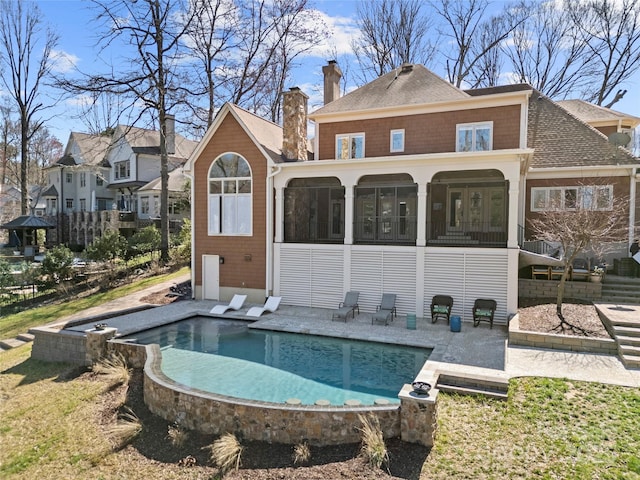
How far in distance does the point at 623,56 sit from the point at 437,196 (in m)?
18.3

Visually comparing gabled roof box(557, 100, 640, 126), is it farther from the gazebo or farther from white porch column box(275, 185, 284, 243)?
the gazebo

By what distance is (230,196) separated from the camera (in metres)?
16.8

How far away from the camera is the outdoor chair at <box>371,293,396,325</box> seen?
13012 millimetres

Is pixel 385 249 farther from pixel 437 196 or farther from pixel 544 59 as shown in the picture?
pixel 544 59

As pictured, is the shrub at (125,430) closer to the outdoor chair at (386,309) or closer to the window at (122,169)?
the outdoor chair at (386,309)

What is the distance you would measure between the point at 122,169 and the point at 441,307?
33030 mm

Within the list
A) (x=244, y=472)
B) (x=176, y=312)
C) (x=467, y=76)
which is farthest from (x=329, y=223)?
(x=467, y=76)

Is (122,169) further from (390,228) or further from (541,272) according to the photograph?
(541,272)

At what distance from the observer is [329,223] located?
20.0 meters

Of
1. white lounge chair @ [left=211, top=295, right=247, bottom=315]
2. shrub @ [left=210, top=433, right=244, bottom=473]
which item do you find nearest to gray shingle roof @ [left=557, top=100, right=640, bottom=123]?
white lounge chair @ [left=211, top=295, right=247, bottom=315]

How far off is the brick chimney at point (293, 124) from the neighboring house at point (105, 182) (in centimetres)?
1695

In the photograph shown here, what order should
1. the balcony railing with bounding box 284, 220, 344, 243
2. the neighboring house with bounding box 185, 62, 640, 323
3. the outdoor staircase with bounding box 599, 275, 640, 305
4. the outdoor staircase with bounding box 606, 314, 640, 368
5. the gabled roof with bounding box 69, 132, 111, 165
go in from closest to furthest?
1. the outdoor staircase with bounding box 606, 314, 640, 368
2. the outdoor staircase with bounding box 599, 275, 640, 305
3. the neighboring house with bounding box 185, 62, 640, 323
4. the balcony railing with bounding box 284, 220, 344, 243
5. the gabled roof with bounding box 69, 132, 111, 165

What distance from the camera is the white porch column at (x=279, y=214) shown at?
1597 centimetres

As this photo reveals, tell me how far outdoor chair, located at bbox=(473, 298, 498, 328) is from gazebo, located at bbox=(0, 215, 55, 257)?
31223 millimetres
